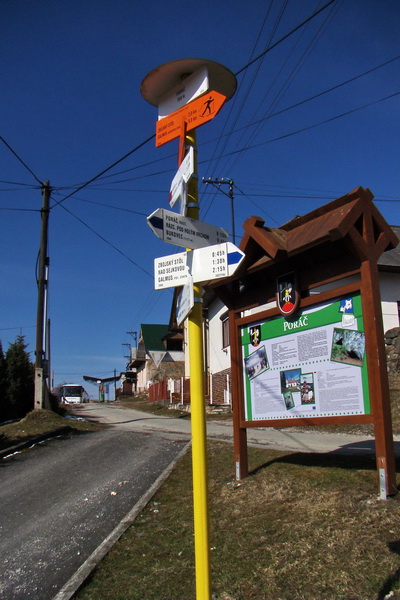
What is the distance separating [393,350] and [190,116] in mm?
14585

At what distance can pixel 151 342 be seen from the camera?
173 feet

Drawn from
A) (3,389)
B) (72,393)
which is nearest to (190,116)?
(3,389)

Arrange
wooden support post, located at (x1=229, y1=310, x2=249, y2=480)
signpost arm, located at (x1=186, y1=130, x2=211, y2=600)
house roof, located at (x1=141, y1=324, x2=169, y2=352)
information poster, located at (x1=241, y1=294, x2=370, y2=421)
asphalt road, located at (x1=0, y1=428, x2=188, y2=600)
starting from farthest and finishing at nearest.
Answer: house roof, located at (x1=141, y1=324, x2=169, y2=352), wooden support post, located at (x1=229, y1=310, x2=249, y2=480), information poster, located at (x1=241, y1=294, x2=370, y2=421), asphalt road, located at (x1=0, y1=428, x2=188, y2=600), signpost arm, located at (x1=186, y1=130, x2=211, y2=600)

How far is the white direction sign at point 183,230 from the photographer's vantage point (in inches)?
127

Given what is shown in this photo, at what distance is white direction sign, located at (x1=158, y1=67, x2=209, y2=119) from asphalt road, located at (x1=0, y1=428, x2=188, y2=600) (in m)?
4.10

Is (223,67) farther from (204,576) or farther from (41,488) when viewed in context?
(41,488)

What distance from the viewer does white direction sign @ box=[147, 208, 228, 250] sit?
322cm

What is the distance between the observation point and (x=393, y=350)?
16.5m

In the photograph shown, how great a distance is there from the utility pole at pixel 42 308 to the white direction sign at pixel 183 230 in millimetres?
12942

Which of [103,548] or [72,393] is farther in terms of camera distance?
[72,393]

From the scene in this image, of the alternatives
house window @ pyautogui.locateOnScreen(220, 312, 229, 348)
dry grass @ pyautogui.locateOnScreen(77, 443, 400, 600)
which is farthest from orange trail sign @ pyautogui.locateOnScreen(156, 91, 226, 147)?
house window @ pyautogui.locateOnScreen(220, 312, 229, 348)

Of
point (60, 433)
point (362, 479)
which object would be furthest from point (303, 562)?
point (60, 433)

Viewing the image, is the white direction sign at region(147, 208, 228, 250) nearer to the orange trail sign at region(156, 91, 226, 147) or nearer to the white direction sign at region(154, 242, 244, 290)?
the white direction sign at region(154, 242, 244, 290)

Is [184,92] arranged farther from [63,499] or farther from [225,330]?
[225,330]
